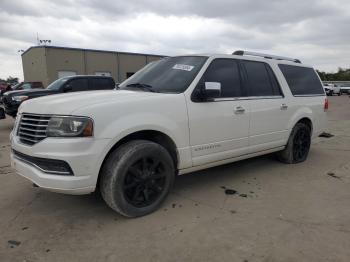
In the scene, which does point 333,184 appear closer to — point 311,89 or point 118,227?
point 311,89

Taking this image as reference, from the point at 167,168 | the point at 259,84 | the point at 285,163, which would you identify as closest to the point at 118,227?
the point at 167,168

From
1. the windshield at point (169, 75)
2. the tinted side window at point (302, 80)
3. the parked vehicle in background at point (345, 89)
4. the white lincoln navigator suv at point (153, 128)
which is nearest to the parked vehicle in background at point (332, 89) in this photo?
the parked vehicle in background at point (345, 89)

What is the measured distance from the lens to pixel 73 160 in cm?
299

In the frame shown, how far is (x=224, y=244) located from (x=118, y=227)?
107cm

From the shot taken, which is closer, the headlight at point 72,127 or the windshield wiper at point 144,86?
the headlight at point 72,127

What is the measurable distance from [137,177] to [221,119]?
52.6 inches

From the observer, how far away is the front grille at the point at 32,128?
10.4 ft

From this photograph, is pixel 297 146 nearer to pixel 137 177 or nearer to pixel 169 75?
pixel 169 75

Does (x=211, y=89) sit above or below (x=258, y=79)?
below

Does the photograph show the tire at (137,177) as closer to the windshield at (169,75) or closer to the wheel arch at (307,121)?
the windshield at (169,75)

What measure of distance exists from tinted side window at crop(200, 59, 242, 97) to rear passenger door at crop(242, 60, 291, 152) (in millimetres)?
210

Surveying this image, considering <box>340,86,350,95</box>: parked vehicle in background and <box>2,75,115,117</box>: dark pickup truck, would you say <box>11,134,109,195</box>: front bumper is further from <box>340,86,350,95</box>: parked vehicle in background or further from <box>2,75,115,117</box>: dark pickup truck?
<box>340,86,350,95</box>: parked vehicle in background

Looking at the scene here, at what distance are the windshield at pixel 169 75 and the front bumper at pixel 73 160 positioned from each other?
120cm

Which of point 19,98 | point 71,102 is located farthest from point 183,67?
point 19,98
